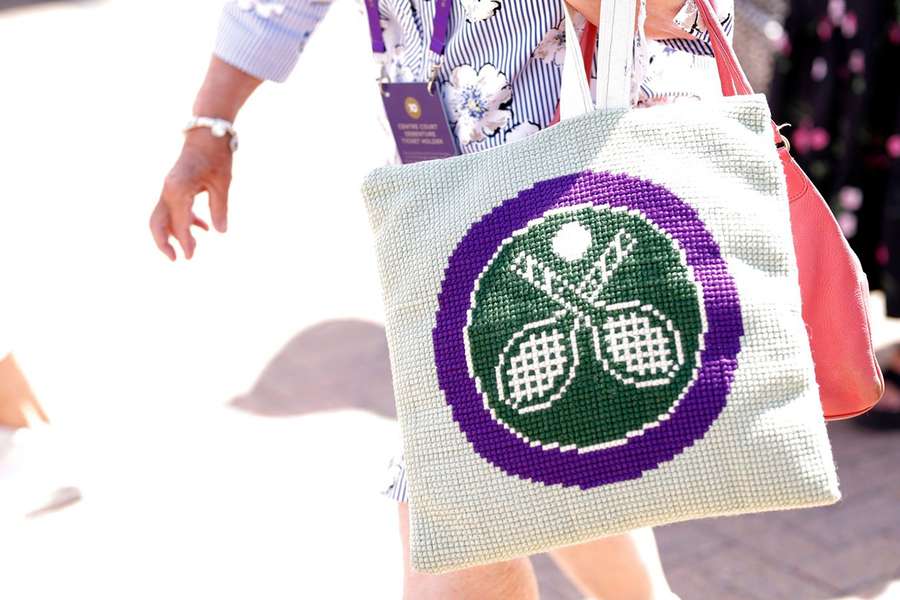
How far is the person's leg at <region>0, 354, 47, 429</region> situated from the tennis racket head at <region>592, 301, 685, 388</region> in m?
2.30

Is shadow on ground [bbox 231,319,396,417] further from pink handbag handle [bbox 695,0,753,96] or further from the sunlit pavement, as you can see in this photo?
pink handbag handle [bbox 695,0,753,96]

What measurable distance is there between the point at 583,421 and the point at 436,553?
0.26 metres

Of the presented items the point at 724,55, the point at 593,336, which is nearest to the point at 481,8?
the point at 724,55

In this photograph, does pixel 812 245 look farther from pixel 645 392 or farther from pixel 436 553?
pixel 436 553

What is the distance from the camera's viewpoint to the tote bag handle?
159 centimetres

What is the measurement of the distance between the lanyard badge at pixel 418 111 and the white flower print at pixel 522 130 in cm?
12

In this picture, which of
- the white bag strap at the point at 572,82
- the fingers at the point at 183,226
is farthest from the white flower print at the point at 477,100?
the fingers at the point at 183,226

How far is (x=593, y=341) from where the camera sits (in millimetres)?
1504

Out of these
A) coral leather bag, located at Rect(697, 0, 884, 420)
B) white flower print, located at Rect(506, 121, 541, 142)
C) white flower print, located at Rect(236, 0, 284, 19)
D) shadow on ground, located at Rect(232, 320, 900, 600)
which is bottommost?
shadow on ground, located at Rect(232, 320, 900, 600)

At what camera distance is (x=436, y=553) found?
157 cm

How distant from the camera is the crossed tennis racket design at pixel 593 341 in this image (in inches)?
59.1

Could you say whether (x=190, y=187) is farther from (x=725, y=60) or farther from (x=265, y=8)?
(x=725, y=60)

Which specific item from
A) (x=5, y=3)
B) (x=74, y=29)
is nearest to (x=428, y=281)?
(x=74, y=29)

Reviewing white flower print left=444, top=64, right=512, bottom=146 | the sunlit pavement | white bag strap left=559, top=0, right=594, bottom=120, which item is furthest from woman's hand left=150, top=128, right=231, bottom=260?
white bag strap left=559, top=0, right=594, bottom=120
